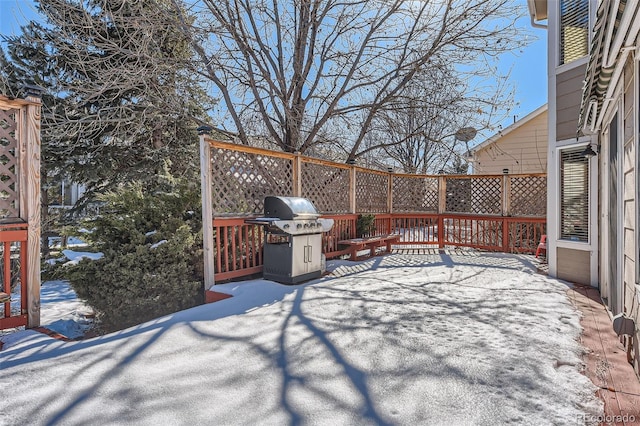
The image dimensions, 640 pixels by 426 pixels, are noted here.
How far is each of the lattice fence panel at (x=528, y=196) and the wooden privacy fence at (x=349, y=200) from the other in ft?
0.06

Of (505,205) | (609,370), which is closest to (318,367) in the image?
(609,370)

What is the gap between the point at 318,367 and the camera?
2.30 meters

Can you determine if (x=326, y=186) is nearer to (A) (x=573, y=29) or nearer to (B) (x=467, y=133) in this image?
(B) (x=467, y=133)

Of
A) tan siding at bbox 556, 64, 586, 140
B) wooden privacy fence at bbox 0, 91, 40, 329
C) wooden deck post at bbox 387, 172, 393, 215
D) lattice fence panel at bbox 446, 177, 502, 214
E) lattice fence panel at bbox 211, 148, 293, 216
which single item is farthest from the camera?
wooden deck post at bbox 387, 172, 393, 215

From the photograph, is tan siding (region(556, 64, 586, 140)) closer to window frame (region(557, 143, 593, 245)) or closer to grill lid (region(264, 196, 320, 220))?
window frame (region(557, 143, 593, 245))

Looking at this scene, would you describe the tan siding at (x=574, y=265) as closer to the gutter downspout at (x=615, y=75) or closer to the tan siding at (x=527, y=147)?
the gutter downspout at (x=615, y=75)

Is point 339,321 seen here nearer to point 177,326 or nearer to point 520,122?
point 177,326

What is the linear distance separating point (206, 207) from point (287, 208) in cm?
103

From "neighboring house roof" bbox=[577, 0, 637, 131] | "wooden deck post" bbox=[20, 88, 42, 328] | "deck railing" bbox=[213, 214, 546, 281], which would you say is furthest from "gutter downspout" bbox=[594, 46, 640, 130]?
"wooden deck post" bbox=[20, 88, 42, 328]

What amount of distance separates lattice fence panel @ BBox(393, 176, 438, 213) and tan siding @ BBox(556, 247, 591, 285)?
3802mm

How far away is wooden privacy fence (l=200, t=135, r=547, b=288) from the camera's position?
183 inches

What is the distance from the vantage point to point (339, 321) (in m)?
3.22

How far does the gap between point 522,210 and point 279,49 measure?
6310mm

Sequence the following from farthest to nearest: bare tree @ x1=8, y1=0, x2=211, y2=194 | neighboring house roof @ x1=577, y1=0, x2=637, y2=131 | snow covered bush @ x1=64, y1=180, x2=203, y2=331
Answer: bare tree @ x1=8, y1=0, x2=211, y2=194
snow covered bush @ x1=64, y1=180, x2=203, y2=331
neighboring house roof @ x1=577, y1=0, x2=637, y2=131
